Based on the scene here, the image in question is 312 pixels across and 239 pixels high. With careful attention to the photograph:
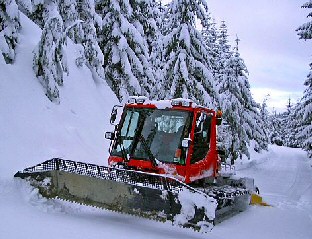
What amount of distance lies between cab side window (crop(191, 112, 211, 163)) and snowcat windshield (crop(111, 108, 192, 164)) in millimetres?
258

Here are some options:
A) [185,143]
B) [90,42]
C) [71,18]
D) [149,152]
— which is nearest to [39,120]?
[149,152]

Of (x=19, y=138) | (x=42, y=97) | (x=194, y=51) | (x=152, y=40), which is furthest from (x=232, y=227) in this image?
(x=152, y=40)

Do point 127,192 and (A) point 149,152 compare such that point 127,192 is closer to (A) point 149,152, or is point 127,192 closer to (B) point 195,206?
(B) point 195,206

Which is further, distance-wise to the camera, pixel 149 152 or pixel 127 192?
pixel 149 152

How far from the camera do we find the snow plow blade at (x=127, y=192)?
6.30m

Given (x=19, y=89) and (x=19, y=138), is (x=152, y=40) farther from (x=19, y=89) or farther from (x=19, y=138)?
(x=19, y=138)

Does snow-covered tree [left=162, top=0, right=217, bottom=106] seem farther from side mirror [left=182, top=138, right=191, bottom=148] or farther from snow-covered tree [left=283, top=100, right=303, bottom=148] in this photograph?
side mirror [left=182, top=138, right=191, bottom=148]

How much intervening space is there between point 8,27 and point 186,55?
34.7 feet

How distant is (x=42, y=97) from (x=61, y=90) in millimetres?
1716

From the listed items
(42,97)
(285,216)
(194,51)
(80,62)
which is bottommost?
(285,216)

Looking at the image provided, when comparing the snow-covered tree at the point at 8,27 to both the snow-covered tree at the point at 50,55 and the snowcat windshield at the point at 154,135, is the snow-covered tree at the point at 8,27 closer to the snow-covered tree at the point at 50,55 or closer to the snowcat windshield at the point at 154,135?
the snow-covered tree at the point at 50,55

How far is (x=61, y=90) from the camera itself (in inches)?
543

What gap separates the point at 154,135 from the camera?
830cm

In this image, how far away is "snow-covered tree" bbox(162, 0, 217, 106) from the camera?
2030 centimetres
